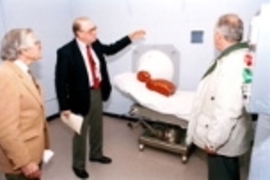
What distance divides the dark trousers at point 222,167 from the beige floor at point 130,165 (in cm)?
77

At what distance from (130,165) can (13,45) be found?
68.0 inches

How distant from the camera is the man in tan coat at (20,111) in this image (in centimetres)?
140

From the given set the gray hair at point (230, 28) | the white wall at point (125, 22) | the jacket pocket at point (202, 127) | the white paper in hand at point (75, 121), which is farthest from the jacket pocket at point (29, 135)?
the white wall at point (125, 22)

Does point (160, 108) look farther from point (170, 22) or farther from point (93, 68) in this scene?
point (170, 22)

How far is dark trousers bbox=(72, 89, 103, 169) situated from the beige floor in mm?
171

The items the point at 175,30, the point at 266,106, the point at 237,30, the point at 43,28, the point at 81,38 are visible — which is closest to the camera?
the point at 266,106

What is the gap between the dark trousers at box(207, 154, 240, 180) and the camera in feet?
5.86

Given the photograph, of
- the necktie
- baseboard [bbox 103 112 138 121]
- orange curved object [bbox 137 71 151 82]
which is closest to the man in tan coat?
the necktie

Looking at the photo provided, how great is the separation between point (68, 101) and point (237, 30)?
4.89 feet

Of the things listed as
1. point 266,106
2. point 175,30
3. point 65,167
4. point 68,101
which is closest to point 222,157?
point 266,106

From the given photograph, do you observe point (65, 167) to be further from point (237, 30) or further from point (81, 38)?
point (237, 30)

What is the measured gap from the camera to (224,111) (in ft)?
5.21

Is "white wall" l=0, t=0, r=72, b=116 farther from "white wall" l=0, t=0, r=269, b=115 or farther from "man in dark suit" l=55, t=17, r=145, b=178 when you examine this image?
"man in dark suit" l=55, t=17, r=145, b=178

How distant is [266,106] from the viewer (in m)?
1.17
